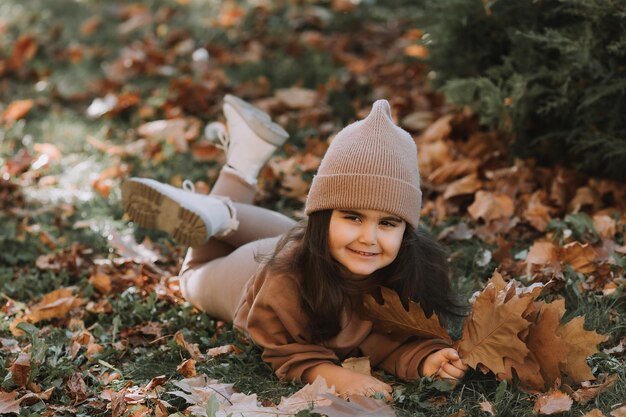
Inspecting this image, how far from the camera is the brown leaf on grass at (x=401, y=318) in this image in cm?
261

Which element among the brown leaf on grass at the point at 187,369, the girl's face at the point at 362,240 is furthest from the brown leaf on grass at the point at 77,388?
the girl's face at the point at 362,240

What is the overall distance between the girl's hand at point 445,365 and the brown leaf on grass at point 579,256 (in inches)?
38.0

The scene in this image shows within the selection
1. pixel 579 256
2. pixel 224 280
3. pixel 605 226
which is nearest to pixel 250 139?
pixel 224 280

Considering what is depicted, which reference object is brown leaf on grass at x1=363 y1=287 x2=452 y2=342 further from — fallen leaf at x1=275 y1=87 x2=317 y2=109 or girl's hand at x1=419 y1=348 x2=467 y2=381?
fallen leaf at x1=275 y1=87 x2=317 y2=109

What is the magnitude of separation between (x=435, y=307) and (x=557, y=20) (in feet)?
6.18

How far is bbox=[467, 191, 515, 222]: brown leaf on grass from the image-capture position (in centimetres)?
387

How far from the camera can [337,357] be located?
108 inches

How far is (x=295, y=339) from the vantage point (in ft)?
8.80

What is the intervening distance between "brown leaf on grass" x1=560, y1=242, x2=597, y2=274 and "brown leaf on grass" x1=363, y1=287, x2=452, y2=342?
87cm

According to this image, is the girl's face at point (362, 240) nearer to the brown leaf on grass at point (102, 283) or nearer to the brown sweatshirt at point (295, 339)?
the brown sweatshirt at point (295, 339)

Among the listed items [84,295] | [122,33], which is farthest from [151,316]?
[122,33]

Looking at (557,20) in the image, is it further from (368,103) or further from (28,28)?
(28,28)

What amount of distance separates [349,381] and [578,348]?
2.22ft

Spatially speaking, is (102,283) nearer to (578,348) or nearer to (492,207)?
(492,207)
